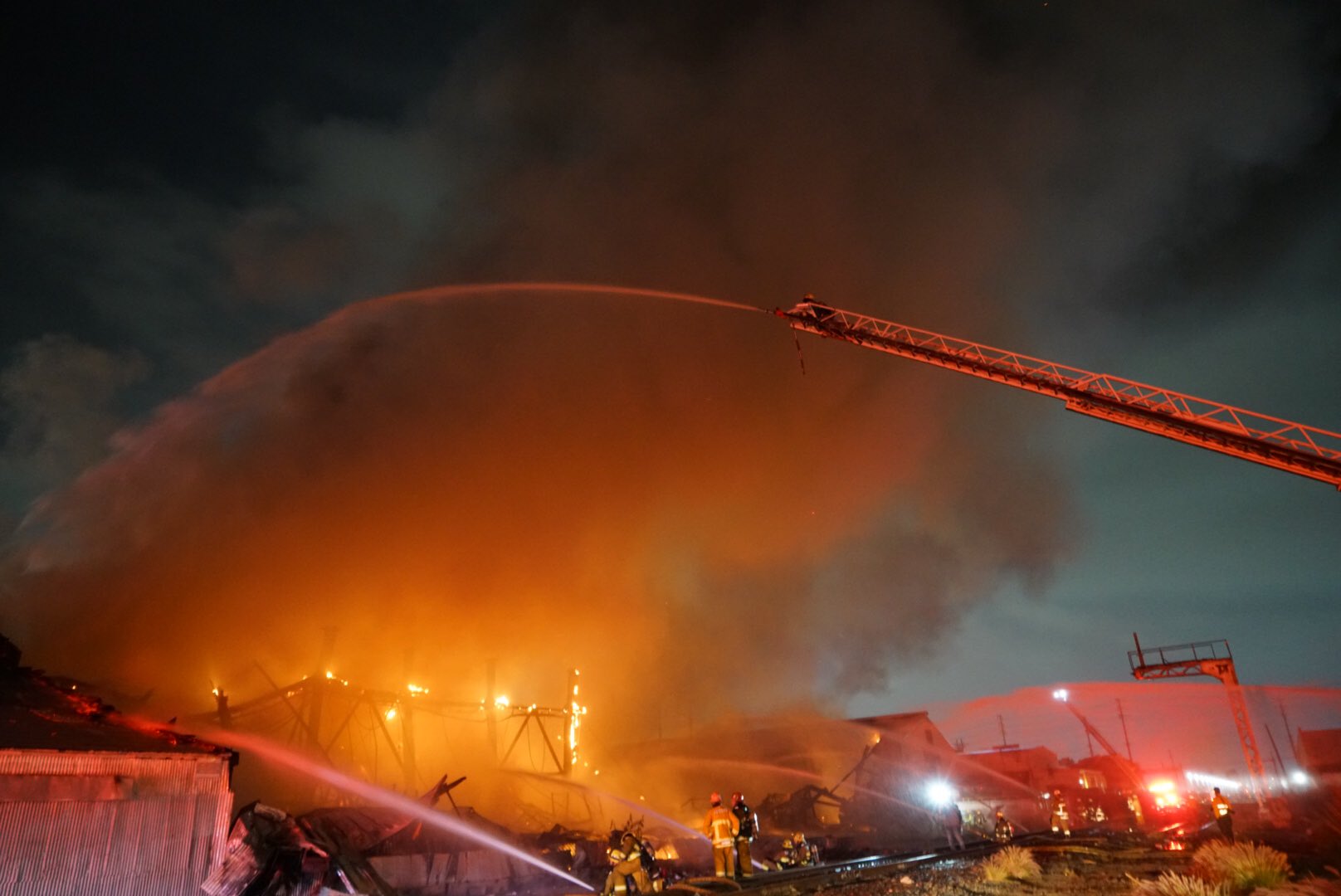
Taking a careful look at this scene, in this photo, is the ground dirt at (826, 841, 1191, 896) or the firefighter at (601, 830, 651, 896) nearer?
the ground dirt at (826, 841, 1191, 896)

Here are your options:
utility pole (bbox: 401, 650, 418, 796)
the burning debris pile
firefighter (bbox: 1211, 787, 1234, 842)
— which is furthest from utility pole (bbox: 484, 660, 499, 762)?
firefighter (bbox: 1211, 787, 1234, 842)

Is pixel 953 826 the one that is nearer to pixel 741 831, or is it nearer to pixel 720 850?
pixel 741 831

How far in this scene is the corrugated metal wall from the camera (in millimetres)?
11219

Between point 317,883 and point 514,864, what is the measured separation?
580 centimetres

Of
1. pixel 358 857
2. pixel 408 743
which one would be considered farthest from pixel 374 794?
pixel 408 743

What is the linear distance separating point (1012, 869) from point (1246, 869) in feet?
13.1

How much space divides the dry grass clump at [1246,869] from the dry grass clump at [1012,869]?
2.72 m

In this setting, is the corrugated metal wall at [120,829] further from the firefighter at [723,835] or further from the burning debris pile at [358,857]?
the firefighter at [723,835]

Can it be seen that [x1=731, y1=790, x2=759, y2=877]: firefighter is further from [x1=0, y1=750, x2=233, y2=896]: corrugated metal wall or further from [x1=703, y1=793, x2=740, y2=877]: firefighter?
[x1=0, y1=750, x2=233, y2=896]: corrugated metal wall

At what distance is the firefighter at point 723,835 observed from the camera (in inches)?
540

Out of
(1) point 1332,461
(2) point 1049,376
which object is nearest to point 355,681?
(2) point 1049,376

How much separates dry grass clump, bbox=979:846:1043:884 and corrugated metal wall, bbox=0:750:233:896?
13.5m

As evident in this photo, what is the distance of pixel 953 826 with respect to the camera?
88.7 feet

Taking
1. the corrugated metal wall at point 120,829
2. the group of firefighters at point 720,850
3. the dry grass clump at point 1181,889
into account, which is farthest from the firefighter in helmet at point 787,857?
the corrugated metal wall at point 120,829
